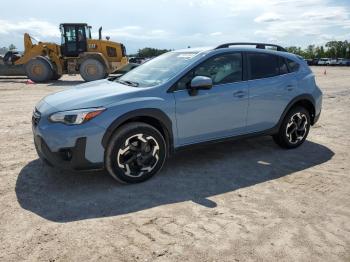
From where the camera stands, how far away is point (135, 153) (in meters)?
4.37

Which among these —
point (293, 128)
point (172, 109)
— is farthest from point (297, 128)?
point (172, 109)

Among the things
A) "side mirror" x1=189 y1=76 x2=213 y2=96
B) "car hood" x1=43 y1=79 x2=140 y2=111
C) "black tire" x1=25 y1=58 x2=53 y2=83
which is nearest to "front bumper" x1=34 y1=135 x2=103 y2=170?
"car hood" x1=43 y1=79 x2=140 y2=111

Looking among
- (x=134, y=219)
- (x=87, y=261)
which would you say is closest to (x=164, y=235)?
(x=134, y=219)

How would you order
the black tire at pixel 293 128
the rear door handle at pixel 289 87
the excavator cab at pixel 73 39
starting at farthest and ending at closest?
the excavator cab at pixel 73 39 < the black tire at pixel 293 128 < the rear door handle at pixel 289 87

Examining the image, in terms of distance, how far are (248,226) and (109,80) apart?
311 centimetres

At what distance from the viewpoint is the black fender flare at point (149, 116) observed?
4.10 meters

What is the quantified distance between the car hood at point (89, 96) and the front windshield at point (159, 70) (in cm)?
28

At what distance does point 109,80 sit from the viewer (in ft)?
17.9

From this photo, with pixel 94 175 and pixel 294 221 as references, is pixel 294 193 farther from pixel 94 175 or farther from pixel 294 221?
pixel 94 175

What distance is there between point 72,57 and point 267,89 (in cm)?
1599

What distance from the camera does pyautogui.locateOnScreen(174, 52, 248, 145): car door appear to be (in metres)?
4.62

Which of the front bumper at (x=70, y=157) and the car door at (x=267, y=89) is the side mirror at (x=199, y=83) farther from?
the front bumper at (x=70, y=157)

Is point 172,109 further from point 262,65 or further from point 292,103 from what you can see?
point 292,103

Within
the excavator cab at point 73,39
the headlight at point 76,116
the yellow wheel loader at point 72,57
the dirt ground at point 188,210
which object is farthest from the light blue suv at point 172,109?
the excavator cab at point 73,39
